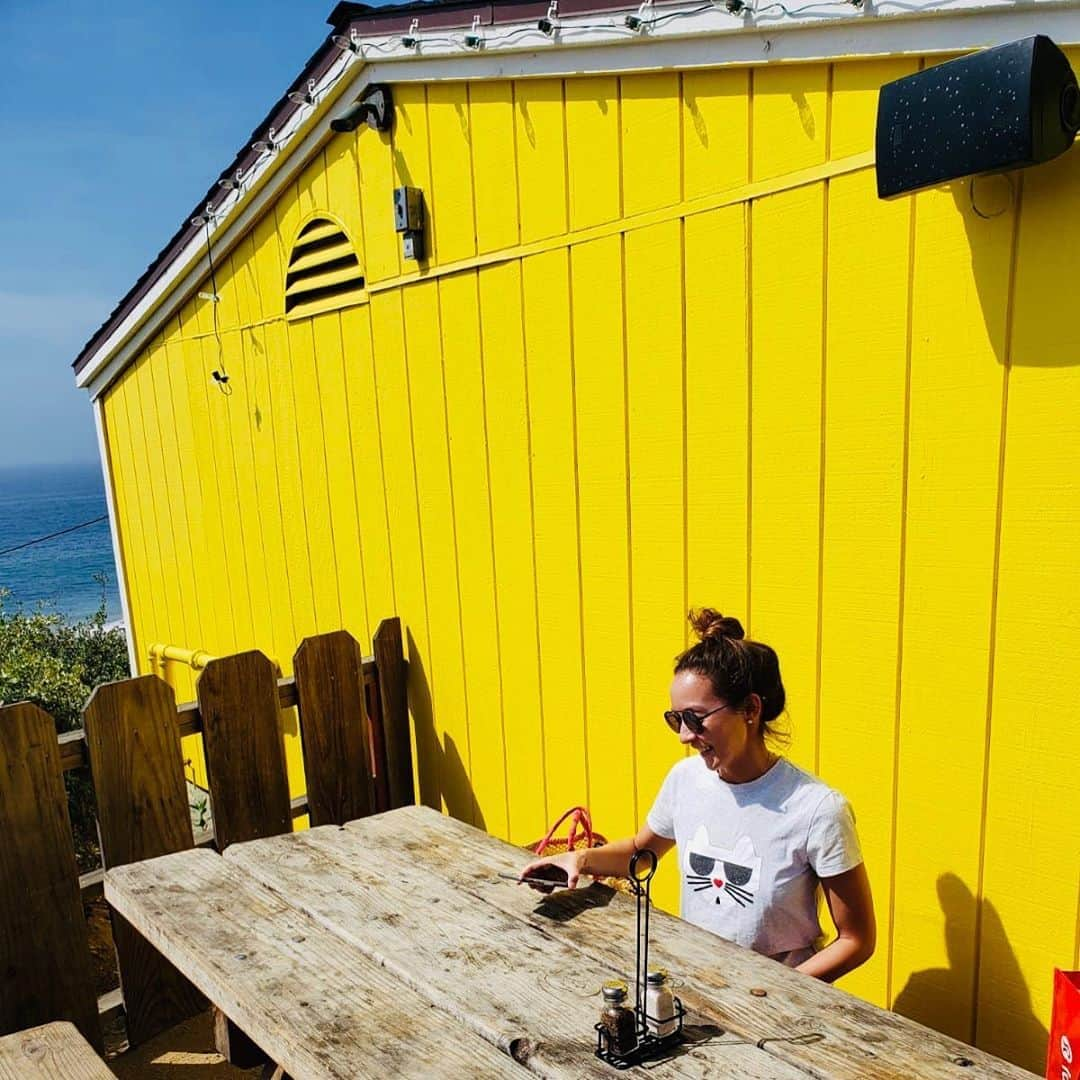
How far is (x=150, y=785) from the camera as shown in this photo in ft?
11.1

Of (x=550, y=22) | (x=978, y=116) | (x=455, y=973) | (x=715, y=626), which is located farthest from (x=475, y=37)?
(x=455, y=973)

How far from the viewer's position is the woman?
72.7 inches

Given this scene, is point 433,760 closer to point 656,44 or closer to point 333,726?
point 333,726

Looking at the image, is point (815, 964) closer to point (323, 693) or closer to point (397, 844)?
point (397, 844)

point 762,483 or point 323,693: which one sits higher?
point 762,483

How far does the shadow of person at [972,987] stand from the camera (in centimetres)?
212

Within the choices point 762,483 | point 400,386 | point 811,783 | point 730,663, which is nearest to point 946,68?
point 762,483

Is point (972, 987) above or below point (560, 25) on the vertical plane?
below

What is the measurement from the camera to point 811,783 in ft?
6.31

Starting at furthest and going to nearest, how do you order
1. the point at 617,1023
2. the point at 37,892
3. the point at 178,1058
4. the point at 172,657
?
1. the point at 172,657
2. the point at 178,1058
3. the point at 37,892
4. the point at 617,1023

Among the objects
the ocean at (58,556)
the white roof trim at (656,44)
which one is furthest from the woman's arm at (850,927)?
the ocean at (58,556)

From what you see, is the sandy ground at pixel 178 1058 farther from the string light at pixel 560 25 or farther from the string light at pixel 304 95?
the string light at pixel 304 95

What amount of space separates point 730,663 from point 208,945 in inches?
51.4

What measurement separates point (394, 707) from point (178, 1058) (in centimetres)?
160
